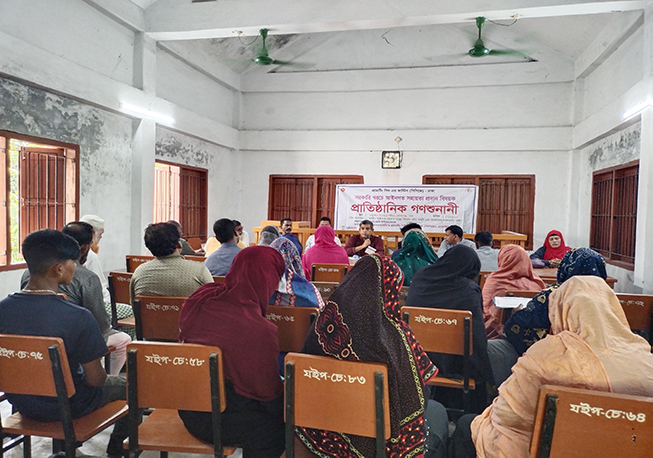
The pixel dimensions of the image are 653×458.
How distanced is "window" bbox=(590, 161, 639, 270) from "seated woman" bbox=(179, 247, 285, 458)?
5687 millimetres

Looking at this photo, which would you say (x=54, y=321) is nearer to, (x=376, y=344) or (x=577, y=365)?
(x=376, y=344)

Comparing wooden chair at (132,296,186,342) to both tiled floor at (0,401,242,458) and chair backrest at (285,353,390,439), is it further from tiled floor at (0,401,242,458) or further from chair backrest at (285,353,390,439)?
chair backrest at (285,353,390,439)

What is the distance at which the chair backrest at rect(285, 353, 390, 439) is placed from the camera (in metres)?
1.40

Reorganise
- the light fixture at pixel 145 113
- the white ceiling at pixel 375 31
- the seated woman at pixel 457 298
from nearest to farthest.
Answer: the seated woman at pixel 457 298
the white ceiling at pixel 375 31
the light fixture at pixel 145 113

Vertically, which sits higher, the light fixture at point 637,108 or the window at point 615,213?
the light fixture at point 637,108

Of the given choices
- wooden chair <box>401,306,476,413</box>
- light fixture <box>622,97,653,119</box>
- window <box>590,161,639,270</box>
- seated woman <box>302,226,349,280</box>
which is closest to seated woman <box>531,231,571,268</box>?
window <box>590,161,639,270</box>

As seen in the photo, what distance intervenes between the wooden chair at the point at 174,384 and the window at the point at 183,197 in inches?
262

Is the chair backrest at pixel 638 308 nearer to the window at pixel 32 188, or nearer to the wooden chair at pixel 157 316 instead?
the wooden chair at pixel 157 316

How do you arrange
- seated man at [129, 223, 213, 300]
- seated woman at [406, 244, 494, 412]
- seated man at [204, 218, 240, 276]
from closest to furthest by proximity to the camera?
seated woman at [406, 244, 494, 412] < seated man at [129, 223, 213, 300] < seated man at [204, 218, 240, 276]

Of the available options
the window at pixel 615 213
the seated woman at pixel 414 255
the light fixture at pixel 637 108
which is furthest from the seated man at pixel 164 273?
the window at pixel 615 213

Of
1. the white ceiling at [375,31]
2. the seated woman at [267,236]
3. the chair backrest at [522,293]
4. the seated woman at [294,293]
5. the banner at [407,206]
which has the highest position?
the white ceiling at [375,31]

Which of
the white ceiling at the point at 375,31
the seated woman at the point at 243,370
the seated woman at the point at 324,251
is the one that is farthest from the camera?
the white ceiling at the point at 375,31

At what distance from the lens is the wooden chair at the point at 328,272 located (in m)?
4.26

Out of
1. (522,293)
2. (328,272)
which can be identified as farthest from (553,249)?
(522,293)
